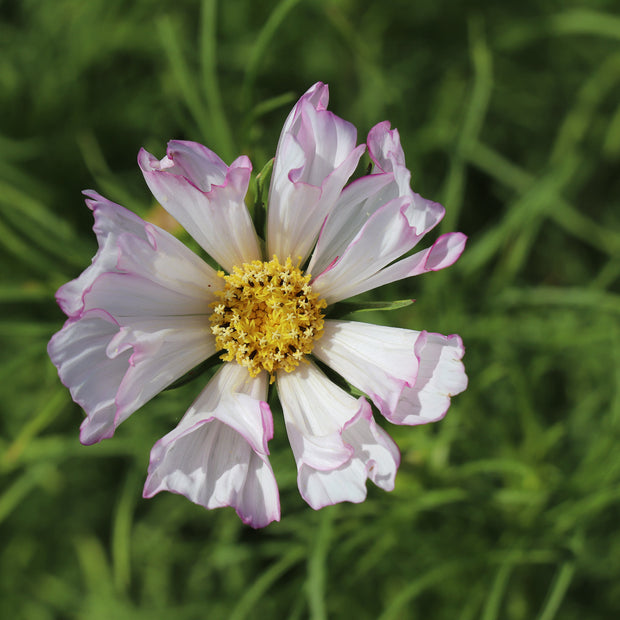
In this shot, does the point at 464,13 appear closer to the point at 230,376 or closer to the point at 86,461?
the point at 230,376

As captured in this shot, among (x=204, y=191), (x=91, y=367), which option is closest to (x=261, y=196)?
(x=204, y=191)

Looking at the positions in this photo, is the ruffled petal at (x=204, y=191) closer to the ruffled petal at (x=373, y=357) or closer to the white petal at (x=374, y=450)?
the ruffled petal at (x=373, y=357)

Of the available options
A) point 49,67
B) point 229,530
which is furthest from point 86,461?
A: point 49,67

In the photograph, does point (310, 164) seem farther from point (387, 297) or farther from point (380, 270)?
point (387, 297)

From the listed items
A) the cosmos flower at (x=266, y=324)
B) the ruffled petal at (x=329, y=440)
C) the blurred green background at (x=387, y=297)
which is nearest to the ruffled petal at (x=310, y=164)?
the cosmos flower at (x=266, y=324)

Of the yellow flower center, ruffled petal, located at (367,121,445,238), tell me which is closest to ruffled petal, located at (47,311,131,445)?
the yellow flower center
